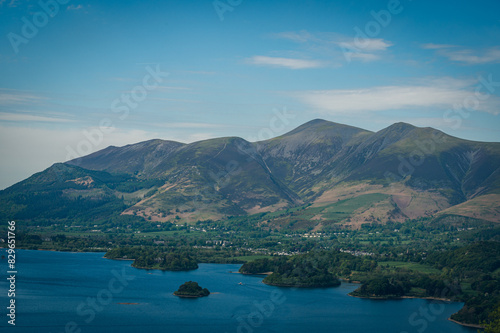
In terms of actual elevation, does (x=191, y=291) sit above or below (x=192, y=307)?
above

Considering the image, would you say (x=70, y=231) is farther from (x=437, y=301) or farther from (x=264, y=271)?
(x=437, y=301)

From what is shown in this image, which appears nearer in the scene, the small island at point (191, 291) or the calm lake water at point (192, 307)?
the calm lake water at point (192, 307)

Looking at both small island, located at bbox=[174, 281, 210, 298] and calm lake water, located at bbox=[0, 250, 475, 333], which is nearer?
calm lake water, located at bbox=[0, 250, 475, 333]

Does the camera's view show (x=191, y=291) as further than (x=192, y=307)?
Yes
